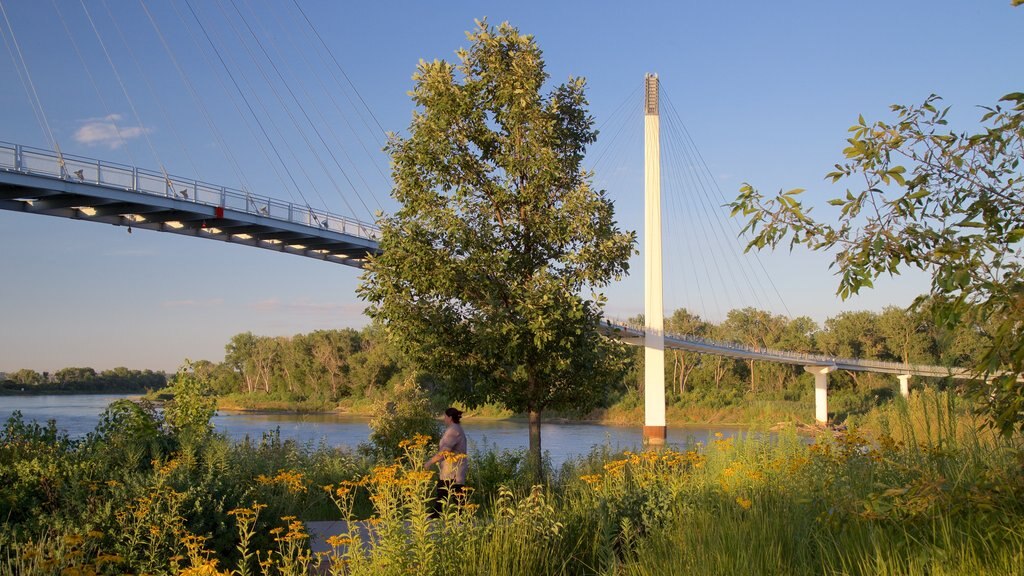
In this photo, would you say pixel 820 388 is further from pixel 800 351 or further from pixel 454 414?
pixel 454 414

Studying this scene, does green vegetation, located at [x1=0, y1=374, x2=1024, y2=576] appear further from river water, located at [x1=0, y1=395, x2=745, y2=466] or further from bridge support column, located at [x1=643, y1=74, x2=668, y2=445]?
bridge support column, located at [x1=643, y1=74, x2=668, y2=445]

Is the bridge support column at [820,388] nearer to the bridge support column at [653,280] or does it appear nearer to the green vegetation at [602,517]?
the bridge support column at [653,280]

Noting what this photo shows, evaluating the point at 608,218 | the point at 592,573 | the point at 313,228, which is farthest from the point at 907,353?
the point at 592,573

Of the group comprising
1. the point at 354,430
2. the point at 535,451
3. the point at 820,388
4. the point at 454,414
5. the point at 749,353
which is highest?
the point at 749,353

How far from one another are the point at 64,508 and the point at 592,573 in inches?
165

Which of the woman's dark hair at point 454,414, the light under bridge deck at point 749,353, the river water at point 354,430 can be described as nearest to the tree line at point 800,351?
the light under bridge deck at point 749,353

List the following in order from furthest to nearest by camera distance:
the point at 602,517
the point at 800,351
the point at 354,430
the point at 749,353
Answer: the point at 800,351
the point at 749,353
the point at 354,430
the point at 602,517

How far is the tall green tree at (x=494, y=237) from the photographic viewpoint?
10797mm

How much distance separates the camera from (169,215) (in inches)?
826

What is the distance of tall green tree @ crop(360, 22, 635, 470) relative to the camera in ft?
35.4

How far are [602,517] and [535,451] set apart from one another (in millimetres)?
6035

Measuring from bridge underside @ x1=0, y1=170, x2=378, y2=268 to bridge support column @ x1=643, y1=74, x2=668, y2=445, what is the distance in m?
11.3

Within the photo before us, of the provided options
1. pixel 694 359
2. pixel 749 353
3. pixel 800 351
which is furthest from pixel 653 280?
pixel 694 359

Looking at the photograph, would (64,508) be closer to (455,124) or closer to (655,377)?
(455,124)
